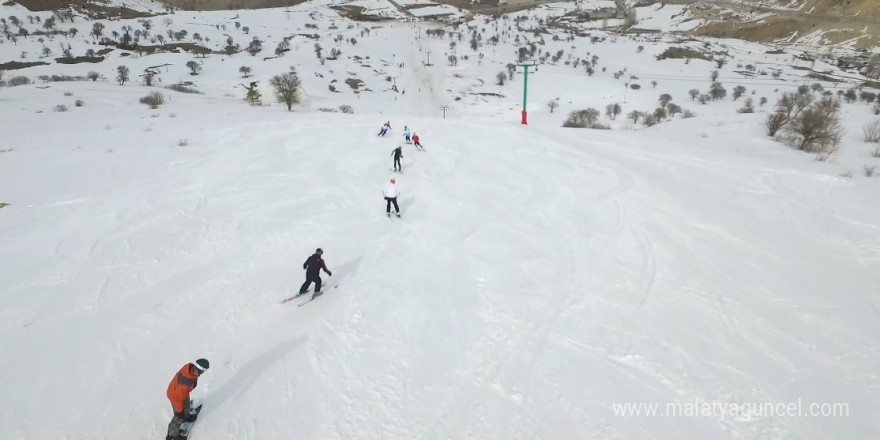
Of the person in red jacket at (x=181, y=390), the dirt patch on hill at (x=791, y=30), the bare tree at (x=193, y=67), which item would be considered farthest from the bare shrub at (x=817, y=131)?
the dirt patch on hill at (x=791, y=30)

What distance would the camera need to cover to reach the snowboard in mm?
5591

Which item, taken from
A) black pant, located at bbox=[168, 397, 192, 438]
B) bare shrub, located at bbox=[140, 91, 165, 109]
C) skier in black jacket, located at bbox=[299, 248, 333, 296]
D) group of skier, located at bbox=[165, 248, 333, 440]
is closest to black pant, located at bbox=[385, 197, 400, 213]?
skier in black jacket, located at bbox=[299, 248, 333, 296]

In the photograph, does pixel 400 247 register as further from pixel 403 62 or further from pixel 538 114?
pixel 403 62

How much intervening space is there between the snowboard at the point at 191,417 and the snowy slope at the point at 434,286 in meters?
0.14

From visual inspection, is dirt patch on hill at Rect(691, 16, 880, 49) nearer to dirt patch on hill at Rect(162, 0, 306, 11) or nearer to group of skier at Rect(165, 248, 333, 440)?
group of skier at Rect(165, 248, 333, 440)

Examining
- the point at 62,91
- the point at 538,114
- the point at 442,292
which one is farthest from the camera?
the point at 538,114

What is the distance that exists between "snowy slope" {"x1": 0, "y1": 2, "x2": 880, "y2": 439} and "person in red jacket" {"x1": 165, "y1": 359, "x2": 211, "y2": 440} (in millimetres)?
368

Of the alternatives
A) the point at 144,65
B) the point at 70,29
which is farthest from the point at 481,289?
the point at 70,29

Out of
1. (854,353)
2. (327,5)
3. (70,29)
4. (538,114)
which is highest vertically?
(327,5)

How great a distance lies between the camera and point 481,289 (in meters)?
8.94

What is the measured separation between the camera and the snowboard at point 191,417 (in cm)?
559

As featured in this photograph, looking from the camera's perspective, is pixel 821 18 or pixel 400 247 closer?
pixel 400 247

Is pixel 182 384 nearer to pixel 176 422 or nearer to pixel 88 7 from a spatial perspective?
pixel 176 422

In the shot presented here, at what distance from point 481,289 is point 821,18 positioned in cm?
Answer: 11232
